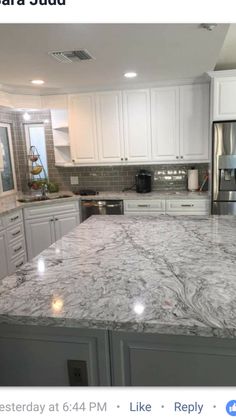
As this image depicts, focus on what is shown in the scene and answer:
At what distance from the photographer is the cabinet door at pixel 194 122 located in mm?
3709

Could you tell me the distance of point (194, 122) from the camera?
Result: 3781mm

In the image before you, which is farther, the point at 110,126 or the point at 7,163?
the point at 7,163

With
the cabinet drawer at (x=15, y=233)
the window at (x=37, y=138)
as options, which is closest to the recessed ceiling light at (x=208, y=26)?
the cabinet drawer at (x=15, y=233)

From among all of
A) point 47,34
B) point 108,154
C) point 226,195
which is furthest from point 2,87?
point 226,195

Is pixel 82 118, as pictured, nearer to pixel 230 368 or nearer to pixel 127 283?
pixel 127 283

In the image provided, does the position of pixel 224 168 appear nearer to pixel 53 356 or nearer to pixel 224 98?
pixel 224 98

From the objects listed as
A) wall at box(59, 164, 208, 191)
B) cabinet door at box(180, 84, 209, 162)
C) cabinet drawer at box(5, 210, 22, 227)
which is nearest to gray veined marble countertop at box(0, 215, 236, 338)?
cabinet drawer at box(5, 210, 22, 227)

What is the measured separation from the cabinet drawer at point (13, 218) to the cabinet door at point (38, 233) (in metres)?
0.16

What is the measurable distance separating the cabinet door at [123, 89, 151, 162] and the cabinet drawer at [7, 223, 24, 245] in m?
1.67

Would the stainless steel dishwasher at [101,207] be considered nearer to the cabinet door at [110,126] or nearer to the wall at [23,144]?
the cabinet door at [110,126]

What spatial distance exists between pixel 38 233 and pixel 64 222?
377mm

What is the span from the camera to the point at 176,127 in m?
3.85

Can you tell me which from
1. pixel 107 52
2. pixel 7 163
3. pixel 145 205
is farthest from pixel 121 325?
pixel 7 163

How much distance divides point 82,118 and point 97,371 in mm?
3448
